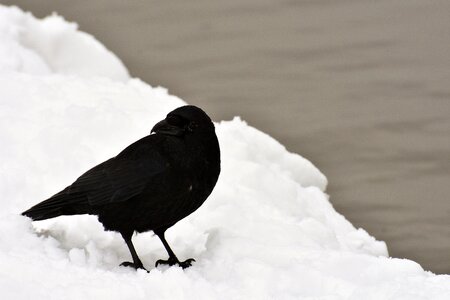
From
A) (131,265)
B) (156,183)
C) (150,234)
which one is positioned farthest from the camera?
(150,234)

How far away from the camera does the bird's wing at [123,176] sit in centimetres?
376

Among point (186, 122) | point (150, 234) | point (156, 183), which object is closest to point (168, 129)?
point (186, 122)

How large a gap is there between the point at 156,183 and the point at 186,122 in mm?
266

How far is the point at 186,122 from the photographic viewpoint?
3805 mm

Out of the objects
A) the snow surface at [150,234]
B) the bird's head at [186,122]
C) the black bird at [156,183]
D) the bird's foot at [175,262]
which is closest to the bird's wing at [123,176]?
the black bird at [156,183]

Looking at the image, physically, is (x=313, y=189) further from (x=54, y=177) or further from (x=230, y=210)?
(x=54, y=177)

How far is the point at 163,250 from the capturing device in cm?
420

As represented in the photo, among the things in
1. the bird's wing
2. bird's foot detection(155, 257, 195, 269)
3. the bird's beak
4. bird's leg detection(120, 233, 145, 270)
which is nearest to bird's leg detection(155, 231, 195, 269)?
bird's foot detection(155, 257, 195, 269)

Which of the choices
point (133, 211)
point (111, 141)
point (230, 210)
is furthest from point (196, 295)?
point (111, 141)

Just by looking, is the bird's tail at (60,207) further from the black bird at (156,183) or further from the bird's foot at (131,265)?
the bird's foot at (131,265)

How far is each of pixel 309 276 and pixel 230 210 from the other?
0.85m

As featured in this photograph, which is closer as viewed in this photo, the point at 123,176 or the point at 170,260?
the point at 123,176

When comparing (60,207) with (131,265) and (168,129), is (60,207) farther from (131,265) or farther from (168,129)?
(168,129)

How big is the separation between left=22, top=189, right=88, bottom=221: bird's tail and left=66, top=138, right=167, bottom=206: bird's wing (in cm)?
2
